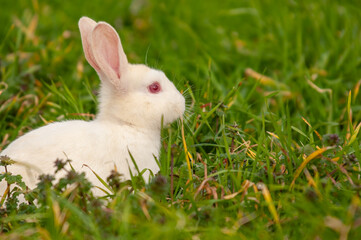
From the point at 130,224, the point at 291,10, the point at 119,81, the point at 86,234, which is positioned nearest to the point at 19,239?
the point at 86,234

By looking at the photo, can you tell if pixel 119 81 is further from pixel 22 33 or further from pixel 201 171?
pixel 22 33

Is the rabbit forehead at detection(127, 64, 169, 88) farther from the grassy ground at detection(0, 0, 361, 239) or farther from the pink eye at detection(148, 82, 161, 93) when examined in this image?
the grassy ground at detection(0, 0, 361, 239)

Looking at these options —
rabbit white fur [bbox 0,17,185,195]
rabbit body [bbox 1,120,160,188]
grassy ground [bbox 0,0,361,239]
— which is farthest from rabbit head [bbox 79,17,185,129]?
grassy ground [bbox 0,0,361,239]

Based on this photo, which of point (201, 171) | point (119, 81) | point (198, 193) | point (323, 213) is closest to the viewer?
point (323, 213)

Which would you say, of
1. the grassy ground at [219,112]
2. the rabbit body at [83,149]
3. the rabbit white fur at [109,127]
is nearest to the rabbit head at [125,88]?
the rabbit white fur at [109,127]

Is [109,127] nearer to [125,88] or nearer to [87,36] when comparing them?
[125,88]

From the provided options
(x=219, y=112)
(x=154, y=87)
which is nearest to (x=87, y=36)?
(x=154, y=87)

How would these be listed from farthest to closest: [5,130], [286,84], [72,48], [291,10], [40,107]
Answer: [291,10]
[72,48]
[286,84]
[40,107]
[5,130]
